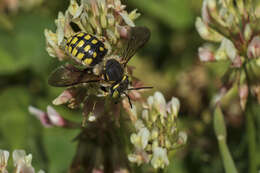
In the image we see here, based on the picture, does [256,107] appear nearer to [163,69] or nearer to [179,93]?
[179,93]

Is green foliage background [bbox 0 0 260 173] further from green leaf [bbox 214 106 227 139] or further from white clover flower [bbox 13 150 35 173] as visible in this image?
white clover flower [bbox 13 150 35 173]

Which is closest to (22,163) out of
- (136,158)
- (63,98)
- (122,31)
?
(63,98)

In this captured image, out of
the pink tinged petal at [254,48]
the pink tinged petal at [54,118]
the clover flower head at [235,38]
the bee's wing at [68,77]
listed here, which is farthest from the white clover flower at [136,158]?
the pink tinged petal at [254,48]

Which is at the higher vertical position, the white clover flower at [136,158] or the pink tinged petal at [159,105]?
the pink tinged petal at [159,105]

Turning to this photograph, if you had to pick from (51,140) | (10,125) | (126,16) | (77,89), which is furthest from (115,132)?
(10,125)

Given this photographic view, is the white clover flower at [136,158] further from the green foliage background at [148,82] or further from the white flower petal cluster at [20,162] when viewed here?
the green foliage background at [148,82]
